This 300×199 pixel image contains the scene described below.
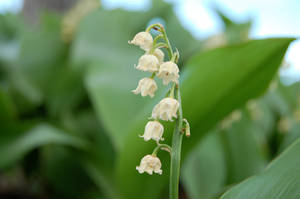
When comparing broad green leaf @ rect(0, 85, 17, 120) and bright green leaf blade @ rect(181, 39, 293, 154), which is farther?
broad green leaf @ rect(0, 85, 17, 120)

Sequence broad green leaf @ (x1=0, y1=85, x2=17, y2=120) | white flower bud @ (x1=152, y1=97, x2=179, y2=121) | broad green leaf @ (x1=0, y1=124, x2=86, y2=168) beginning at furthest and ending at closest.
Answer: broad green leaf @ (x1=0, y1=85, x2=17, y2=120), broad green leaf @ (x1=0, y1=124, x2=86, y2=168), white flower bud @ (x1=152, y1=97, x2=179, y2=121)

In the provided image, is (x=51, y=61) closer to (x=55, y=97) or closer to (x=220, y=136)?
(x=55, y=97)

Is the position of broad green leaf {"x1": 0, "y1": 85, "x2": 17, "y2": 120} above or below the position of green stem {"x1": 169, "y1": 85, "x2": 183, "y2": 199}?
above

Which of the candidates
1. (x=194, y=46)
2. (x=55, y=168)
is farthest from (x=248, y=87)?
(x=55, y=168)

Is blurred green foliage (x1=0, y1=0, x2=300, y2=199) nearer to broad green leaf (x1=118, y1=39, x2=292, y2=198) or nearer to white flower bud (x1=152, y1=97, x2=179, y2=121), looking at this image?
broad green leaf (x1=118, y1=39, x2=292, y2=198)

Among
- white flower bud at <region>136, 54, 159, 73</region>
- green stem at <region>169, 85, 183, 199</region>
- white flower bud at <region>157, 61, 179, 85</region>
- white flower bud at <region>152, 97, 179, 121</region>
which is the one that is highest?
white flower bud at <region>136, 54, 159, 73</region>

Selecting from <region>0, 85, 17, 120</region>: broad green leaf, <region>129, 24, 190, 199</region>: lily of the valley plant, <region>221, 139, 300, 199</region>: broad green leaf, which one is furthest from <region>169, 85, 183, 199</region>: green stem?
<region>0, 85, 17, 120</region>: broad green leaf

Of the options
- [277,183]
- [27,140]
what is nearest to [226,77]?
[277,183]
